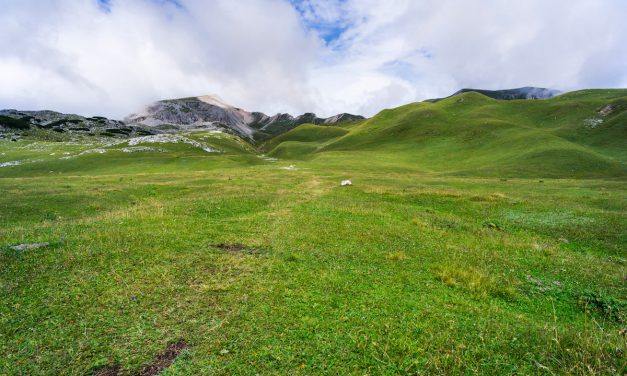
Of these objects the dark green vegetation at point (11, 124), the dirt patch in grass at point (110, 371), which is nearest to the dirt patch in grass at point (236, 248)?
the dirt patch in grass at point (110, 371)

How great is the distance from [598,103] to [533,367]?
13821cm

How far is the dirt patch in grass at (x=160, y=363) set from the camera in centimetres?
748

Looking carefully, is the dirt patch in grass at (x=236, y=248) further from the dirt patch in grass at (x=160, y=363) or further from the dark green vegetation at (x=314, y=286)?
the dirt patch in grass at (x=160, y=363)

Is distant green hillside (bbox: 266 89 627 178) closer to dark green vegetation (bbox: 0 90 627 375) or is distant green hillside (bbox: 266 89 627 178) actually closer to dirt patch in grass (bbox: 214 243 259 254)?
dark green vegetation (bbox: 0 90 627 375)

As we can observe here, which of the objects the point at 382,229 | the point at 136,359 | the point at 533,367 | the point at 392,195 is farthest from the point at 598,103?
the point at 136,359

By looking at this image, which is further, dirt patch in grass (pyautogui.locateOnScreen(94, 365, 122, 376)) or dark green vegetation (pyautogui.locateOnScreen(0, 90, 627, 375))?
dark green vegetation (pyautogui.locateOnScreen(0, 90, 627, 375))

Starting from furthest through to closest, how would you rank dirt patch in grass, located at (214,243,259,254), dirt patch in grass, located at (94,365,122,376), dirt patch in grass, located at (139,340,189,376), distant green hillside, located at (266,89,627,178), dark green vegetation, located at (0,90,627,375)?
distant green hillside, located at (266,89,627,178) → dirt patch in grass, located at (214,243,259,254) → dark green vegetation, located at (0,90,627,375) → dirt patch in grass, located at (139,340,189,376) → dirt patch in grass, located at (94,365,122,376)

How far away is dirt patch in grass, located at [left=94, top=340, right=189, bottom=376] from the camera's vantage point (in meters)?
7.48

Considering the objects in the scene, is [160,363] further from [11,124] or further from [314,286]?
[11,124]

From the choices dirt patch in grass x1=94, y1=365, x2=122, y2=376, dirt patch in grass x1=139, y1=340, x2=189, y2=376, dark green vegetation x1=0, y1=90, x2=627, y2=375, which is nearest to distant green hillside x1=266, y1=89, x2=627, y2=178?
dark green vegetation x1=0, y1=90, x2=627, y2=375

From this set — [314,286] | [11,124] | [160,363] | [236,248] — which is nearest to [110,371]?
[160,363]

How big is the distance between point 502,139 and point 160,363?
359ft

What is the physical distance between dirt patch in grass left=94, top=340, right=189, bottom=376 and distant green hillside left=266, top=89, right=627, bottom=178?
71148 mm

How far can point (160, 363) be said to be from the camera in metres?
7.81
